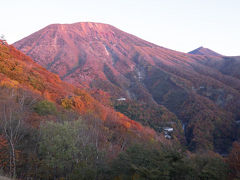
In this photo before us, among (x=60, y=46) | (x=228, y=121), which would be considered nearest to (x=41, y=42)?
(x=60, y=46)

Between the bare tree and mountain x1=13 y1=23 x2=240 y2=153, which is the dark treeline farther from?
mountain x1=13 y1=23 x2=240 y2=153

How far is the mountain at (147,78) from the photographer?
53.8 meters

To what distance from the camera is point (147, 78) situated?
89.8m

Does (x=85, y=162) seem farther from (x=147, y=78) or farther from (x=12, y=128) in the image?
(x=147, y=78)

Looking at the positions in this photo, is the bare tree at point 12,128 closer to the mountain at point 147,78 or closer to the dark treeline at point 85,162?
the dark treeline at point 85,162

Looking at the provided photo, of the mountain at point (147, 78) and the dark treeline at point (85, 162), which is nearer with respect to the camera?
the dark treeline at point (85, 162)

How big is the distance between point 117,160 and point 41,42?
117 meters

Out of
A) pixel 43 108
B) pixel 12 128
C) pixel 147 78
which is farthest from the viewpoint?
pixel 147 78

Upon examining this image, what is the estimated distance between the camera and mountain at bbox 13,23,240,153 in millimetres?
53750

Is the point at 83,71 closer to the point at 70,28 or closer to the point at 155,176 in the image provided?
the point at 70,28

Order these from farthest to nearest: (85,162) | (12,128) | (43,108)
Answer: (43,108) < (12,128) < (85,162)

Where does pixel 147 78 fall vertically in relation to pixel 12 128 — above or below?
below

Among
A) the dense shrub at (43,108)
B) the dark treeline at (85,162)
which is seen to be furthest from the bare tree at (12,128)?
the dense shrub at (43,108)

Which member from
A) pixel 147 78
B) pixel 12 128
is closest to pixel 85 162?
pixel 12 128
